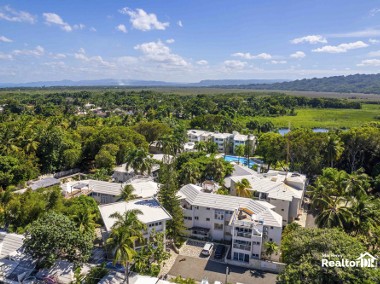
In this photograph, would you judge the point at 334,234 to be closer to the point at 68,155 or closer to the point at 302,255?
the point at 302,255

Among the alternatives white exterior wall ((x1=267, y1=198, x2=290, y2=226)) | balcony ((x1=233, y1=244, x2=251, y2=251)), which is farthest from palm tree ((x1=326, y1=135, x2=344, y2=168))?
balcony ((x1=233, y1=244, x2=251, y2=251))

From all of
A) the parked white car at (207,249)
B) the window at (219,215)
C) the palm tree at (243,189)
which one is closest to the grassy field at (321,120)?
the palm tree at (243,189)

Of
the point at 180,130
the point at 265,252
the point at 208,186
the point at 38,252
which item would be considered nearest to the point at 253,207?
the point at 265,252

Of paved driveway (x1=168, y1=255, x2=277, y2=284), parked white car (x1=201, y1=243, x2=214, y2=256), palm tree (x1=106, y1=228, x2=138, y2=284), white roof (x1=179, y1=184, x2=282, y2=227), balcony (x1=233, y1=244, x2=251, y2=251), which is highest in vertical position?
palm tree (x1=106, y1=228, x2=138, y2=284)

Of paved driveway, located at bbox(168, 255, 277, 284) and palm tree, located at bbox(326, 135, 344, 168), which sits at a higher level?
palm tree, located at bbox(326, 135, 344, 168)

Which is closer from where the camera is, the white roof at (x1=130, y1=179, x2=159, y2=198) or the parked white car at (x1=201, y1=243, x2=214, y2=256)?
the parked white car at (x1=201, y1=243, x2=214, y2=256)

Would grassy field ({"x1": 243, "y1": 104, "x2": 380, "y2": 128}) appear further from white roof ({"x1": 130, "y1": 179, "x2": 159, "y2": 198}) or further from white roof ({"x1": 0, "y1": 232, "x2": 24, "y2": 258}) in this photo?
white roof ({"x1": 0, "y1": 232, "x2": 24, "y2": 258})

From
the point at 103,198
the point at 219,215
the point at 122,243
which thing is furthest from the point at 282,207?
the point at 103,198

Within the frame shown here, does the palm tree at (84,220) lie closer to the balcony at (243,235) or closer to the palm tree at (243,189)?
the balcony at (243,235)
